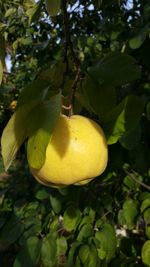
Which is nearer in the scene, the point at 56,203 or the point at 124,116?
the point at 124,116

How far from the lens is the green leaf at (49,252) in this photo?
1251 mm

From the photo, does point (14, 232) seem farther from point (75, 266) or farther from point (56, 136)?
point (56, 136)

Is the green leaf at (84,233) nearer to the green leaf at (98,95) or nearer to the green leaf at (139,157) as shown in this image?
the green leaf at (139,157)

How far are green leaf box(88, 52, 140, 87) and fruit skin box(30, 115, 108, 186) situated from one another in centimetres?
9

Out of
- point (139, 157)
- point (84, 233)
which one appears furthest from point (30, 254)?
point (139, 157)

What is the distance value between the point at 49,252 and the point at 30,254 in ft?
0.18

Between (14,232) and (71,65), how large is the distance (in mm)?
636

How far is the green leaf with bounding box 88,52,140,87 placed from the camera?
74cm

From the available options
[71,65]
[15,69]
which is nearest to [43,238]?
[71,65]

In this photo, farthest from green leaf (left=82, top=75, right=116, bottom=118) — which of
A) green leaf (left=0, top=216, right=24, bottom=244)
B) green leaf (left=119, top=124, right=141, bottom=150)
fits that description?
green leaf (left=0, top=216, right=24, bottom=244)

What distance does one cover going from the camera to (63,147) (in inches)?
26.4

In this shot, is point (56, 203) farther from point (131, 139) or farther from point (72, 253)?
point (131, 139)

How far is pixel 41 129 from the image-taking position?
0.59m

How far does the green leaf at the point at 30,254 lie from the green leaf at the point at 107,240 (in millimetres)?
174
